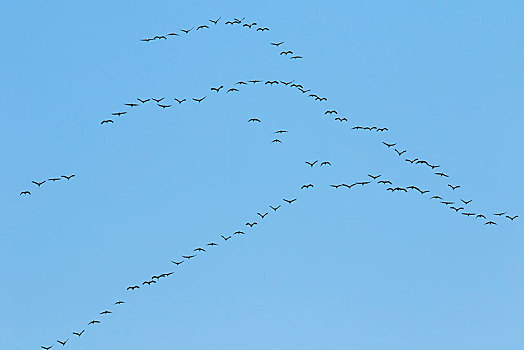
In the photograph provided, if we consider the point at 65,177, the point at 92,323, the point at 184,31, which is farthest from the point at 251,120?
the point at 92,323

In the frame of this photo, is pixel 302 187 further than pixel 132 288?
Yes

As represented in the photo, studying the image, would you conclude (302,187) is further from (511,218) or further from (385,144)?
(511,218)

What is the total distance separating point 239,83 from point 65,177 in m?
13.6

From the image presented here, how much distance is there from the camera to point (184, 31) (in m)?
61.2

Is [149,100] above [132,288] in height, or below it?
above

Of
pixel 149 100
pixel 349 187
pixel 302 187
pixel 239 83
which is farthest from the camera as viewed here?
pixel 302 187

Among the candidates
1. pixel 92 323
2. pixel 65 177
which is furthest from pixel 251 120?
pixel 92 323

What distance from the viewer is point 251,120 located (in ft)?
216

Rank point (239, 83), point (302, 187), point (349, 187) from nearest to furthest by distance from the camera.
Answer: point (239, 83), point (349, 187), point (302, 187)

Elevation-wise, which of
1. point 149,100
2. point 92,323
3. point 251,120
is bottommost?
point 92,323

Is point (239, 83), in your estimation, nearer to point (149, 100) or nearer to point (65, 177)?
point (149, 100)

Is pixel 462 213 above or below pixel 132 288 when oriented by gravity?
above

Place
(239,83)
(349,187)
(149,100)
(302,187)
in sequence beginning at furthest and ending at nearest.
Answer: (302,187)
(349,187)
(239,83)
(149,100)

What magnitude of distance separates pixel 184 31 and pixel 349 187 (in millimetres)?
15617
